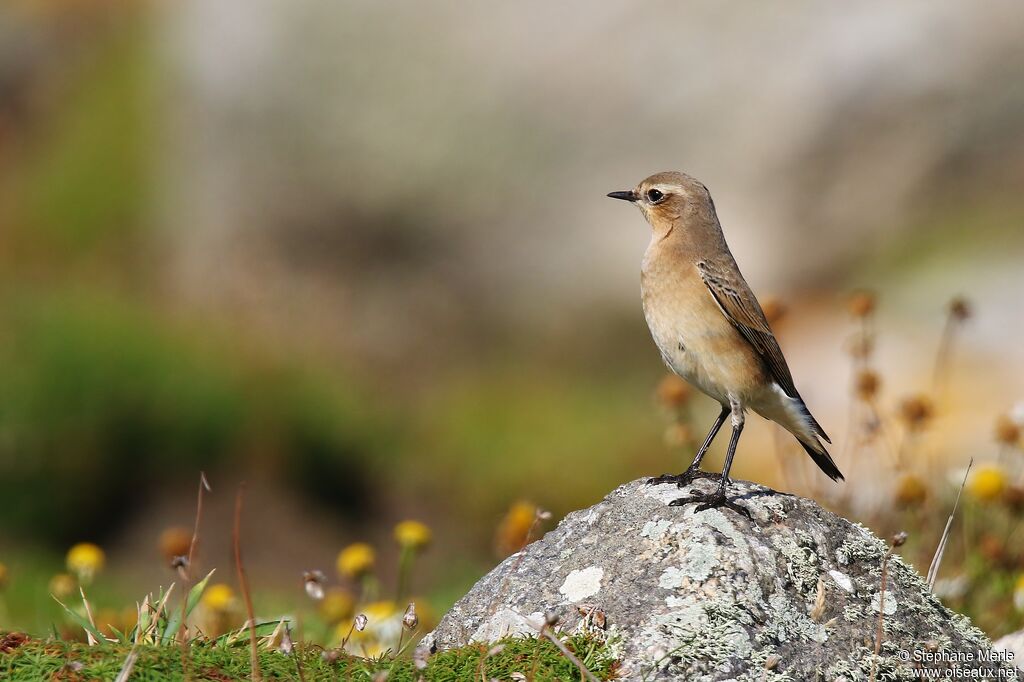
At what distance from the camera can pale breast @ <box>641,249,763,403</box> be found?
556 centimetres

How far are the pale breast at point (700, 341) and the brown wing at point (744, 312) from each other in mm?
36

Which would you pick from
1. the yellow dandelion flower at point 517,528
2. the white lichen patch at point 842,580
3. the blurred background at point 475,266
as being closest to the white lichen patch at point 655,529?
the white lichen patch at point 842,580

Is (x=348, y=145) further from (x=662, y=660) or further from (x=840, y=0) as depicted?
(x=662, y=660)

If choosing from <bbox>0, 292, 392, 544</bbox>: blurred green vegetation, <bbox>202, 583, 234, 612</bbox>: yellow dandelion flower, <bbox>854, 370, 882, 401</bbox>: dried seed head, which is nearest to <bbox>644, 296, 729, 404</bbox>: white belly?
<bbox>854, 370, 882, 401</bbox>: dried seed head

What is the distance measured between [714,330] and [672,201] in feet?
2.75

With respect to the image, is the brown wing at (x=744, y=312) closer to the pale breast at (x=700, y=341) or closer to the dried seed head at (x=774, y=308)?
the pale breast at (x=700, y=341)

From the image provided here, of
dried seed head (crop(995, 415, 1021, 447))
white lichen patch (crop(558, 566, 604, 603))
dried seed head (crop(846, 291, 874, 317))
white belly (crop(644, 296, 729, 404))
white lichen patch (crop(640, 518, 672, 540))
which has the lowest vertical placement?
white lichen patch (crop(558, 566, 604, 603))

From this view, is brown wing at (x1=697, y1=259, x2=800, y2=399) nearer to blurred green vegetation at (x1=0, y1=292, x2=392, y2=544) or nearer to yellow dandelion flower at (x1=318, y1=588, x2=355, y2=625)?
yellow dandelion flower at (x1=318, y1=588, x2=355, y2=625)

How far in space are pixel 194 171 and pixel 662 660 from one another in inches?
462

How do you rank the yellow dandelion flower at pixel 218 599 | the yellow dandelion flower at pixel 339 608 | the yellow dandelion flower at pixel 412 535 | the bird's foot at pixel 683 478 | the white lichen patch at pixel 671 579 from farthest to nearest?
the yellow dandelion flower at pixel 412 535
the yellow dandelion flower at pixel 339 608
the yellow dandelion flower at pixel 218 599
the bird's foot at pixel 683 478
the white lichen patch at pixel 671 579

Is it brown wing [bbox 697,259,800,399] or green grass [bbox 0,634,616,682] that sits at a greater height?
brown wing [bbox 697,259,800,399]

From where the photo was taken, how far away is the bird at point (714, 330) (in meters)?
5.57

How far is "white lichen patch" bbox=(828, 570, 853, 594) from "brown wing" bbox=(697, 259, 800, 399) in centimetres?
158

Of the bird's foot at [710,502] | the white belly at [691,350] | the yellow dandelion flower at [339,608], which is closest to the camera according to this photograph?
the bird's foot at [710,502]
